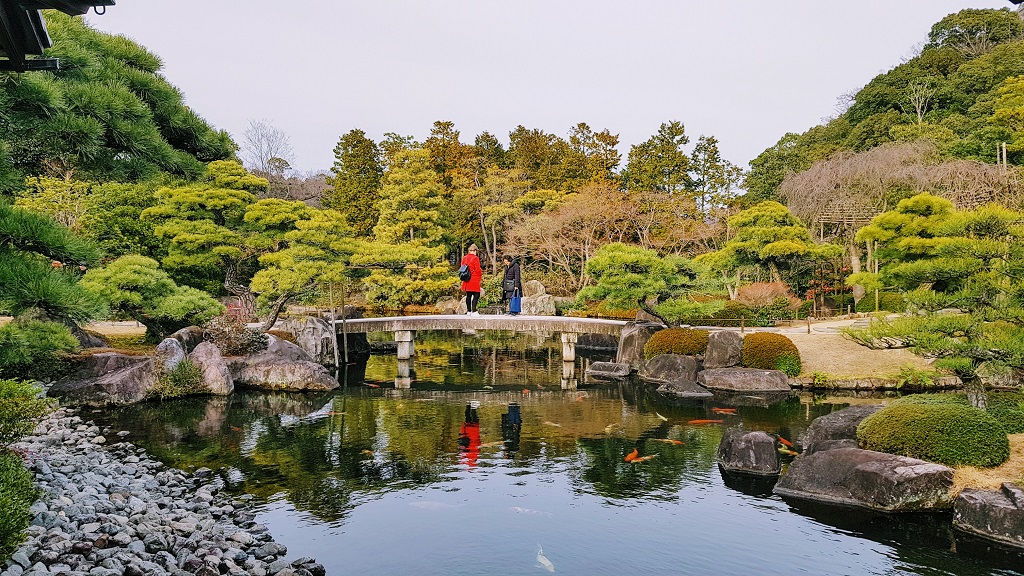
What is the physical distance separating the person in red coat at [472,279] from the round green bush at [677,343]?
449 cm

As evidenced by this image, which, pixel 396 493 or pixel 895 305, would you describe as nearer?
pixel 396 493

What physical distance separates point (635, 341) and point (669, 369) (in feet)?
6.67

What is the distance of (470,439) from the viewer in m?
10.4

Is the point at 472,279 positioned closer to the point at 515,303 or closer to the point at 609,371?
the point at 515,303

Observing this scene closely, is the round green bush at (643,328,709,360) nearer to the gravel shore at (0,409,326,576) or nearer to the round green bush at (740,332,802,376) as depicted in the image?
the round green bush at (740,332,802,376)

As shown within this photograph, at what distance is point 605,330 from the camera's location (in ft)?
63.0

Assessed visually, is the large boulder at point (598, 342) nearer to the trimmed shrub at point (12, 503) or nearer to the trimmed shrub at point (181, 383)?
the trimmed shrub at point (181, 383)

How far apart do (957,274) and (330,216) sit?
47.2ft

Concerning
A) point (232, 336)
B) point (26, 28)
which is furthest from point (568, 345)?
point (26, 28)

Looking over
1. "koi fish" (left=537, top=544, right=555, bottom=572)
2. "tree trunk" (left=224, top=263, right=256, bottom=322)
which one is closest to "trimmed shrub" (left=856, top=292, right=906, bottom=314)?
"tree trunk" (left=224, top=263, right=256, bottom=322)

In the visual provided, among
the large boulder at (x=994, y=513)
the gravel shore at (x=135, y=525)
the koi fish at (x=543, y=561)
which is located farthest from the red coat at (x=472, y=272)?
the large boulder at (x=994, y=513)

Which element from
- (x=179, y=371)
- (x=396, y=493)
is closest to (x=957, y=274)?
(x=396, y=493)

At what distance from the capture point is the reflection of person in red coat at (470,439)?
939cm

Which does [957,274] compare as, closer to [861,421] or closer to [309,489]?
[861,421]
